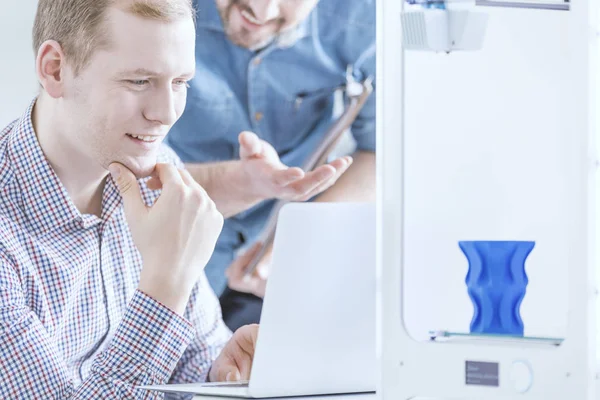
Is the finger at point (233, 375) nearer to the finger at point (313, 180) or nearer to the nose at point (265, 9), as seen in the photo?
the finger at point (313, 180)

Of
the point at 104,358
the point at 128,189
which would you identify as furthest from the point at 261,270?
the point at 104,358

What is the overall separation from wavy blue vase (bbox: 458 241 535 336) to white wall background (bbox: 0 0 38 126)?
5.77 feet

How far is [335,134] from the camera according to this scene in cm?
266

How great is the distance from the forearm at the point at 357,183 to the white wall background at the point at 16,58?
94cm

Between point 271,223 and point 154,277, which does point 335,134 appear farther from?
point 154,277

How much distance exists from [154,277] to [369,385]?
0.44 metres

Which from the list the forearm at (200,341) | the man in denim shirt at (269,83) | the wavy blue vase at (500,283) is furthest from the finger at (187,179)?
the man in denim shirt at (269,83)

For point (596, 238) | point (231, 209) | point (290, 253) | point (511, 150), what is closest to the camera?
point (596, 238)

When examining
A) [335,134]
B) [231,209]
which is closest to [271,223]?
[231,209]


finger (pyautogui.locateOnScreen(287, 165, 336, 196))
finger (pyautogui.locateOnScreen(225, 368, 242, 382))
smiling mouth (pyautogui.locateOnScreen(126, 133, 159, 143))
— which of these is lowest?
finger (pyautogui.locateOnScreen(225, 368, 242, 382))

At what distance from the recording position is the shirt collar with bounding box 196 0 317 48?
2.66 meters

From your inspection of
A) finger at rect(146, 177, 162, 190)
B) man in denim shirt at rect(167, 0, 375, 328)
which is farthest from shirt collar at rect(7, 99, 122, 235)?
man in denim shirt at rect(167, 0, 375, 328)

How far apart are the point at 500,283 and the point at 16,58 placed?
186cm

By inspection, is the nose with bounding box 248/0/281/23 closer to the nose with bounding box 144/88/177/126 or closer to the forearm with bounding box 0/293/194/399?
the nose with bounding box 144/88/177/126
